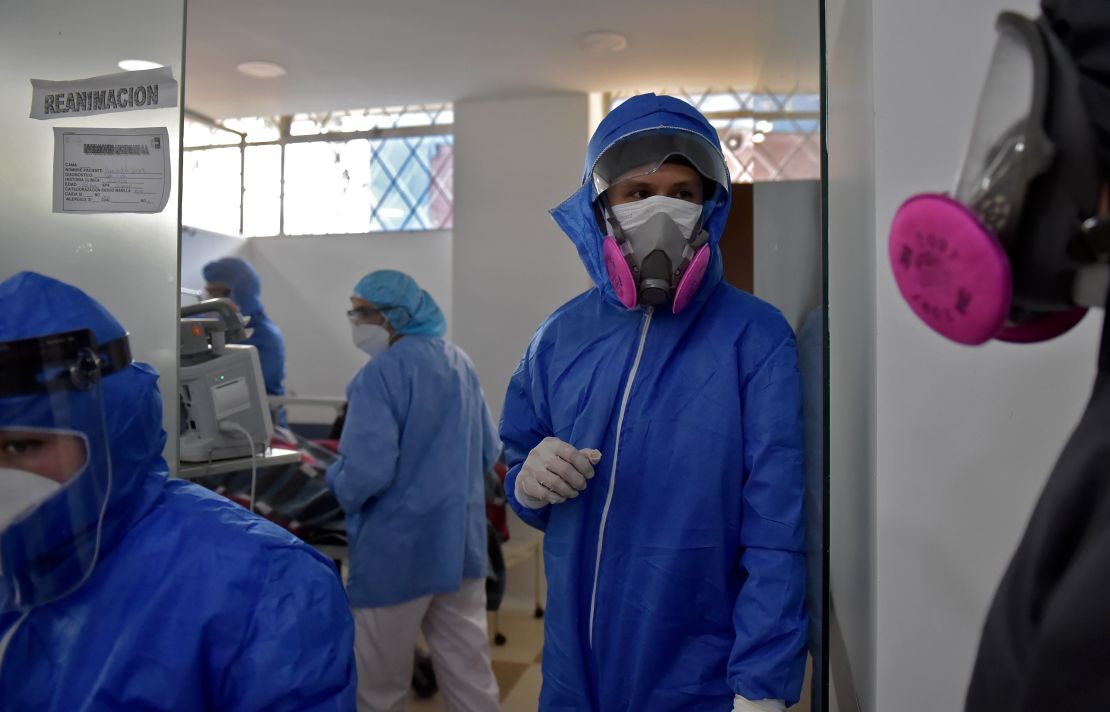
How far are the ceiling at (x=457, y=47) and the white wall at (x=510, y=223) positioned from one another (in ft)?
0.48

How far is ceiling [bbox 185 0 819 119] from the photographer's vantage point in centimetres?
264

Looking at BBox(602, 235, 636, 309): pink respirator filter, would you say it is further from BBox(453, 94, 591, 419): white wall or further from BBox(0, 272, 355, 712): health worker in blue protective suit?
BBox(453, 94, 591, 419): white wall

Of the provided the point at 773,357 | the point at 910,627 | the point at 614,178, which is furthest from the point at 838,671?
the point at 614,178

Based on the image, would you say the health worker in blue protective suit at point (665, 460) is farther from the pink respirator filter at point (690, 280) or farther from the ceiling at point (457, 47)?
the ceiling at point (457, 47)

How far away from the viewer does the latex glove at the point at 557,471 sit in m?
0.95

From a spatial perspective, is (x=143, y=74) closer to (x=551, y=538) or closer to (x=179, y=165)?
(x=179, y=165)

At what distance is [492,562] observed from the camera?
2.68 metres

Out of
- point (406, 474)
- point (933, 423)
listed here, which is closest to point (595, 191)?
point (933, 423)

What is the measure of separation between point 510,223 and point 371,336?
1.23 metres

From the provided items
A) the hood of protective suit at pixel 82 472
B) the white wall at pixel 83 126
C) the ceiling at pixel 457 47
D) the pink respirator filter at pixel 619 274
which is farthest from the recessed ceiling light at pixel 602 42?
the hood of protective suit at pixel 82 472

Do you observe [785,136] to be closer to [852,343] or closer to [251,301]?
[852,343]

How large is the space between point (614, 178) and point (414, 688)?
2231 mm

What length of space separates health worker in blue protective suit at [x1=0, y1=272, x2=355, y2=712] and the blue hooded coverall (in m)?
1.21

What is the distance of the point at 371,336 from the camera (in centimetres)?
251
